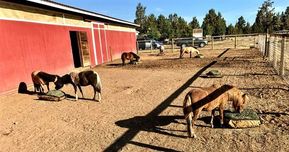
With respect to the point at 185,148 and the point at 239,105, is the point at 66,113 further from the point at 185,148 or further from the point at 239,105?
the point at 239,105

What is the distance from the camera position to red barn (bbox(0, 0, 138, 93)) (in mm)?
9584

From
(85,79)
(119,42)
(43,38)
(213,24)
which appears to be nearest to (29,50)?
(43,38)

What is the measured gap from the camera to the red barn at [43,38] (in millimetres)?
9584

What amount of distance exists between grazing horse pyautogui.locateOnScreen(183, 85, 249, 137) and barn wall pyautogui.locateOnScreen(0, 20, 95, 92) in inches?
272

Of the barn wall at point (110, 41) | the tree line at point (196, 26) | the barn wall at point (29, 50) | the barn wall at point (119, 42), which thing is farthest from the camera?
the tree line at point (196, 26)

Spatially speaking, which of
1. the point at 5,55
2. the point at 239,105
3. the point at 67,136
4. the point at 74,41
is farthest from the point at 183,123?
the point at 74,41

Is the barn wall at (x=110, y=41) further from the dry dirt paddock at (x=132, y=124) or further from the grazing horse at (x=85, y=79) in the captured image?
the grazing horse at (x=85, y=79)

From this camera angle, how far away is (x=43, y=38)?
1182cm

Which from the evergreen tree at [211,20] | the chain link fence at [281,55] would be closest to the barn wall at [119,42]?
the chain link fence at [281,55]

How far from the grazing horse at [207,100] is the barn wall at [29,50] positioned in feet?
22.7

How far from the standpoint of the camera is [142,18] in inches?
3543

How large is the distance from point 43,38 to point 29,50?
48.5 inches

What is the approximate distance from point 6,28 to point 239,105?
8.06 metres

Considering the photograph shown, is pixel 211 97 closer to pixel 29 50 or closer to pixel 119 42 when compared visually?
pixel 29 50
